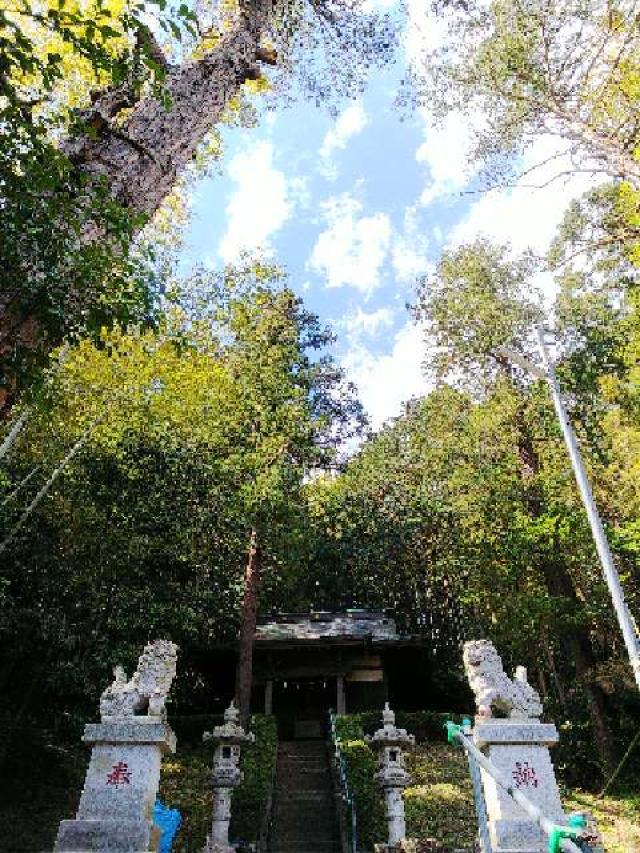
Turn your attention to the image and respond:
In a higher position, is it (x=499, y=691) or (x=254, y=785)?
(x=254, y=785)

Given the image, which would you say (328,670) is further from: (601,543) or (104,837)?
(104,837)

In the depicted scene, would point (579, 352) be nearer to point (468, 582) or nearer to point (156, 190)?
point (468, 582)

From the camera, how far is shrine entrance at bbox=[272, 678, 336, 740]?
23.2 m

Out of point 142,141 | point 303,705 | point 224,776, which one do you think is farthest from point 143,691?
point 303,705

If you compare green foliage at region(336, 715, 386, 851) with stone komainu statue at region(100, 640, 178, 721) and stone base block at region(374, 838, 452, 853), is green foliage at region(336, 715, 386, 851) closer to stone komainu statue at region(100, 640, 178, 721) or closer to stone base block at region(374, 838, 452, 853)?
stone base block at region(374, 838, 452, 853)

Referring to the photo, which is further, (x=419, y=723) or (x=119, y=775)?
(x=419, y=723)

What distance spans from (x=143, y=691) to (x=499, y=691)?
3.89 meters

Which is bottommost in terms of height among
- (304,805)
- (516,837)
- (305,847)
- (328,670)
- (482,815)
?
(516,837)

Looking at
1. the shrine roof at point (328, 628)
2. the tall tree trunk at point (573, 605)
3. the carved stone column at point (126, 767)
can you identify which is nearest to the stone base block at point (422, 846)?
the carved stone column at point (126, 767)

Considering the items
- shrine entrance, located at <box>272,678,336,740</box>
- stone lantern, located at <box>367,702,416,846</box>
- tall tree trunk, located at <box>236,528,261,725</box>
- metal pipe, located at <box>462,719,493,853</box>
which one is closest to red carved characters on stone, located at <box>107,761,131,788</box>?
Result: metal pipe, located at <box>462,719,493,853</box>

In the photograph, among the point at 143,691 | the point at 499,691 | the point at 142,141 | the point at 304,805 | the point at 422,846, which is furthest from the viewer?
the point at 304,805

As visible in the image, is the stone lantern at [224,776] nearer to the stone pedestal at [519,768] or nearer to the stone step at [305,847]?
the stone step at [305,847]

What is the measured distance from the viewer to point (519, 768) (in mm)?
6395

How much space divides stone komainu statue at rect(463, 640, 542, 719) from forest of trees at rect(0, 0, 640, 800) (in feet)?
16.0
